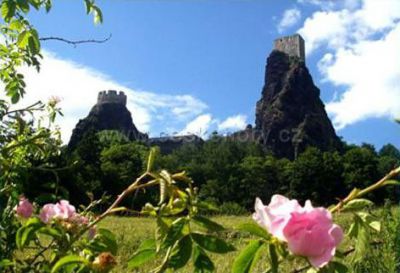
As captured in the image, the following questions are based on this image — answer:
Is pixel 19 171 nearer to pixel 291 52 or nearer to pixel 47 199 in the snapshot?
pixel 47 199

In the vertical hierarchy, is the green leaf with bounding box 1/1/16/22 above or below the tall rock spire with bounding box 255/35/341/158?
below

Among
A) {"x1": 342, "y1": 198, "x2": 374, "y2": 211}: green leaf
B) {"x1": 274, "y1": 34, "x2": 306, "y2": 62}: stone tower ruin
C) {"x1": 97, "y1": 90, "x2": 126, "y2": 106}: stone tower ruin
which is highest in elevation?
{"x1": 274, "y1": 34, "x2": 306, "y2": 62}: stone tower ruin

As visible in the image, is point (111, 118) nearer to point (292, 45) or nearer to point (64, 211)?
point (292, 45)

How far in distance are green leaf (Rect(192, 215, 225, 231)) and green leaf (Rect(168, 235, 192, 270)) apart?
0.03 m

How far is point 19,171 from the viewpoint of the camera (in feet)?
5.19

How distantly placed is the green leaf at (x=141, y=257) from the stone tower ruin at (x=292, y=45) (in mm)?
82908

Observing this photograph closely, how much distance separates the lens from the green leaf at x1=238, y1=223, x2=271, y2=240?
80 centimetres

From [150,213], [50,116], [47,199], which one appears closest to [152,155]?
[150,213]

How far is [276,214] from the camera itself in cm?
80

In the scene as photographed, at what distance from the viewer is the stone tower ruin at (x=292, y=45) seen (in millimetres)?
82750

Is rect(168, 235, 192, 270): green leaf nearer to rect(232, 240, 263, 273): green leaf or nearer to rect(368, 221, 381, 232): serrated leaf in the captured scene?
rect(232, 240, 263, 273): green leaf

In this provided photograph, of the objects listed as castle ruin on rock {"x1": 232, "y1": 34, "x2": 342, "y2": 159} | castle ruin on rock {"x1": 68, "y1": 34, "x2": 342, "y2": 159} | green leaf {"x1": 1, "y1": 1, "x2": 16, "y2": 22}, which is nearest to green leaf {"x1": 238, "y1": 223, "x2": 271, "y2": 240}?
green leaf {"x1": 1, "y1": 1, "x2": 16, "y2": 22}

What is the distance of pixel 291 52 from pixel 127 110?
2457 cm

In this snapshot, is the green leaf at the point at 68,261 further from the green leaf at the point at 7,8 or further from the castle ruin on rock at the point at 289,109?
the castle ruin on rock at the point at 289,109
